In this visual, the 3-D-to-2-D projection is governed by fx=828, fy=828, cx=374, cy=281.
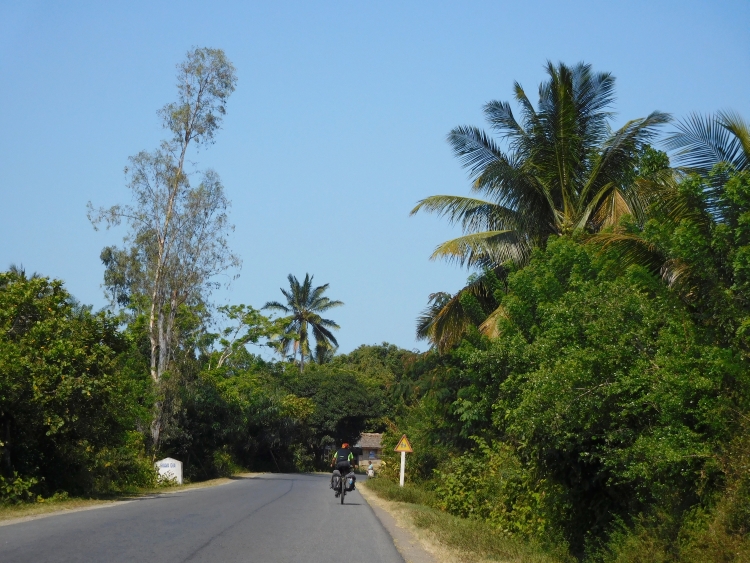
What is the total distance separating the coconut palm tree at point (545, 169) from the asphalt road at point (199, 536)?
323 inches

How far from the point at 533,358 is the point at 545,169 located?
8.17 m

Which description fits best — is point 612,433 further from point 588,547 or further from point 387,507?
point 387,507

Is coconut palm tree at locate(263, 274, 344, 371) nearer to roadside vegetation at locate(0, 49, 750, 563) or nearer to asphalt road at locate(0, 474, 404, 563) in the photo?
roadside vegetation at locate(0, 49, 750, 563)

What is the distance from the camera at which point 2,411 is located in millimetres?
21578

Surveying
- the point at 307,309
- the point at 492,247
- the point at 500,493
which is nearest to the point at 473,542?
the point at 500,493

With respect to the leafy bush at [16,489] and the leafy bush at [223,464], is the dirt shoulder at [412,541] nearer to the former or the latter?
the leafy bush at [16,489]

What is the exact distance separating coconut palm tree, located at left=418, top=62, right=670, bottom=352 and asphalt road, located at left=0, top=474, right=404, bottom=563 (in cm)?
819

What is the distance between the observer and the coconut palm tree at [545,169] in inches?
852

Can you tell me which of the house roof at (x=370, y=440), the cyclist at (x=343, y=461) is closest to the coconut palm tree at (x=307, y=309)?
the house roof at (x=370, y=440)

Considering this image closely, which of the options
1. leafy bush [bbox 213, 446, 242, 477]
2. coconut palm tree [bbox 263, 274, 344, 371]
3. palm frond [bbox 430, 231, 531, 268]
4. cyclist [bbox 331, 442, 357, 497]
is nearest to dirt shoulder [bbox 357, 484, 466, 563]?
cyclist [bbox 331, 442, 357, 497]

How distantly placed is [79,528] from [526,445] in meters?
7.97

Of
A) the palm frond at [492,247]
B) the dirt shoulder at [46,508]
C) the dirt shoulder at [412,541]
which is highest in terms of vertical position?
the palm frond at [492,247]

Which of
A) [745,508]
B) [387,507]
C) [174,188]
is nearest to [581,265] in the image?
[745,508]

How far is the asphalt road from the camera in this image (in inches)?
434
